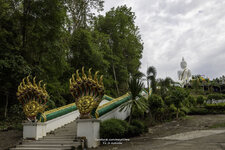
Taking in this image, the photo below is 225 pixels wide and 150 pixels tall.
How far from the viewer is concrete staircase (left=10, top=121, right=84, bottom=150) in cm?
821

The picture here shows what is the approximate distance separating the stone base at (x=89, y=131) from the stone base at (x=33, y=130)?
7.18 feet

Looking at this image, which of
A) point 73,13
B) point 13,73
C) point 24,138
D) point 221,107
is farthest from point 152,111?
point 73,13

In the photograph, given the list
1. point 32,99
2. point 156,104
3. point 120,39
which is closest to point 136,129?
point 156,104

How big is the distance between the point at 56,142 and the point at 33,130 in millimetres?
1485

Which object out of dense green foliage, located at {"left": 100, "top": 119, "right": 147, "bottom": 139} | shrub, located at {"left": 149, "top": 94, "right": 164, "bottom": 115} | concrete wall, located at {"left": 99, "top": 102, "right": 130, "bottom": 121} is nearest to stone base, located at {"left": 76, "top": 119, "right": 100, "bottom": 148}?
dense green foliage, located at {"left": 100, "top": 119, "right": 147, "bottom": 139}

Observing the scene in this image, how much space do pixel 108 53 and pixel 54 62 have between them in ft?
32.4

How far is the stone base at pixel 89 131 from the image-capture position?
27.9 ft

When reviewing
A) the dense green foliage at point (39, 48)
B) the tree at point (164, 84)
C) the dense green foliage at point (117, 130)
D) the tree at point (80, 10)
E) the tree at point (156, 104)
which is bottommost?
the dense green foliage at point (117, 130)

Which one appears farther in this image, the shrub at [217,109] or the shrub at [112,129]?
the shrub at [217,109]

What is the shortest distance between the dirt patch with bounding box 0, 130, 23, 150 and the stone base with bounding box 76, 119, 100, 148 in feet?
10.2

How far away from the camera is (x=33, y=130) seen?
9461 millimetres

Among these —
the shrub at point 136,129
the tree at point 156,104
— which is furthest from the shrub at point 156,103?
the shrub at point 136,129

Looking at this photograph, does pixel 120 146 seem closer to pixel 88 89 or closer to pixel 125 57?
pixel 88 89

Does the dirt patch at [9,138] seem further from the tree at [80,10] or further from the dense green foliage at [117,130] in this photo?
the tree at [80,10]
